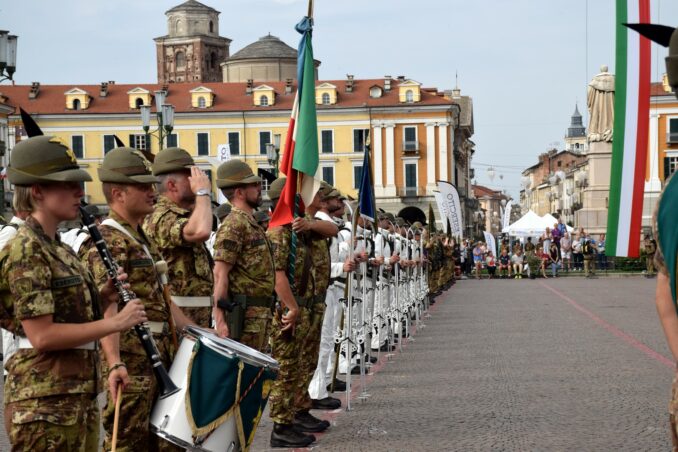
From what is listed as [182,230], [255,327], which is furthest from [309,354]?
[182,230]

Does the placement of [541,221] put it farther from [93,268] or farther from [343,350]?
[93,268]

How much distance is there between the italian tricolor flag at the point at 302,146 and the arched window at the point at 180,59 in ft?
462

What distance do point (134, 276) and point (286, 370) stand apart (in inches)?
144

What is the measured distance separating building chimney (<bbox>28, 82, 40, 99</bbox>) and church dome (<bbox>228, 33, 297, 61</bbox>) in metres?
23.9

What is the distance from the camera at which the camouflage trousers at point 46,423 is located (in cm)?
466

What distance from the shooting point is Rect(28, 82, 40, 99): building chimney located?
→ 95500 millimetres

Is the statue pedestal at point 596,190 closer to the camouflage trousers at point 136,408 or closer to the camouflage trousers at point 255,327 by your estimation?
the camouflage trousers at point 255,327

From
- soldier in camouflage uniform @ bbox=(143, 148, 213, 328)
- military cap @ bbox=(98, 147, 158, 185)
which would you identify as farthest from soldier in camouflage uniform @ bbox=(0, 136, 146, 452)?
soldier in camouflage uniform @ bbox=(143, 148, 213, 328)

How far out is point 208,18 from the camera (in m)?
148

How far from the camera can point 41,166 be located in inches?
190

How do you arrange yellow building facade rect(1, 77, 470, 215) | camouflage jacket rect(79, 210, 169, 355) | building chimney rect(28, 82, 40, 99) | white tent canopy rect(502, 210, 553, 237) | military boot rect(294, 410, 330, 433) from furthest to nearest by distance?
building chimney rect(28, 82, 40, 99)
yellow building facade rect(1, 77, 470, 215)
white tent canopy rect(502, 210, 553, 237)
military boot rect(294, 410, 330, 433)
camouflage jacket rect(79, 210, 169, 355)

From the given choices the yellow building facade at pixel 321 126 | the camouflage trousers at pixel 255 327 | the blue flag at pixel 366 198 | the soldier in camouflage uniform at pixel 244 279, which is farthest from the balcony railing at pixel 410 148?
the camouflage trousers at pixel 255 327

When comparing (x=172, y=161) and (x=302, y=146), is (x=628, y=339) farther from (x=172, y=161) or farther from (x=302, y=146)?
(x=172, y=161)

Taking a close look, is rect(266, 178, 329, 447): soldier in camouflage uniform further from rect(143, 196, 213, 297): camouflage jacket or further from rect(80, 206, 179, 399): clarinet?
rect(80, 206, 179, 399): clarinet
